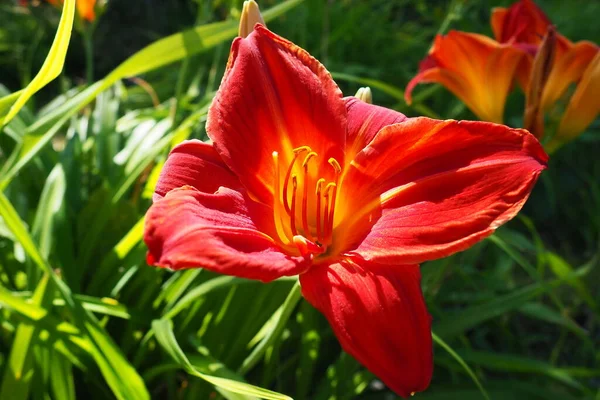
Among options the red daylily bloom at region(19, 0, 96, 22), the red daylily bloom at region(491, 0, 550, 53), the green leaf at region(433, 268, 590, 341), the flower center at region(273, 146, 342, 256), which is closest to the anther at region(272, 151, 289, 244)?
the flower center at region(273, 146, 342, 256)

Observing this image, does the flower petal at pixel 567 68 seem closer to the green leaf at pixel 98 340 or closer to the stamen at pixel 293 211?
the stamen at pixel 293 211

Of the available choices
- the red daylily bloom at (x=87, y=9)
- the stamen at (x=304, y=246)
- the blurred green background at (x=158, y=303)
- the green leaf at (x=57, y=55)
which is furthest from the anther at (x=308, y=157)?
the red daylily bloom at (x=87, y=9)

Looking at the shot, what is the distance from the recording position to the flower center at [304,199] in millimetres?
773

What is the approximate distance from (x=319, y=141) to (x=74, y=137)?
0.91 m

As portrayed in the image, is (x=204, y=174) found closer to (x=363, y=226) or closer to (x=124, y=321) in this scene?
(x=363, y=226)

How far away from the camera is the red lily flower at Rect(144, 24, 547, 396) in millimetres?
646

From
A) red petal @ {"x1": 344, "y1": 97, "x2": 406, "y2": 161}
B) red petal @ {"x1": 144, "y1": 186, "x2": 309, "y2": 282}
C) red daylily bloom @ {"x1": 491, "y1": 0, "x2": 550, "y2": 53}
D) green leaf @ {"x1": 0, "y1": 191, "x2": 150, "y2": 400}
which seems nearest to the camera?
red petal @ {"x1": 144, "y1": 186, "x2": 309, "y2": 282}

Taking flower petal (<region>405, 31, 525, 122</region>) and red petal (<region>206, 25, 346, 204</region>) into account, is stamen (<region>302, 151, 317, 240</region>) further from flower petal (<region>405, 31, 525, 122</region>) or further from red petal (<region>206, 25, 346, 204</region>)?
flower petal (<region>405, 31, 525, 122</region>)

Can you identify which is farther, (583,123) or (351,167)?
(583,123)

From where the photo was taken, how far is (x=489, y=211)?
69cm

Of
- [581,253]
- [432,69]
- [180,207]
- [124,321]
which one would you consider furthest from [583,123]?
[581,253]

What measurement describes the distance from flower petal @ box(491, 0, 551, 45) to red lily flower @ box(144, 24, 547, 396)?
0.57 meters

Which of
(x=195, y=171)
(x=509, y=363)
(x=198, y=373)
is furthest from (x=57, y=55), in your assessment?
(x=509, y=363)

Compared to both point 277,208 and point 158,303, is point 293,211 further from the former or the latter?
point 158,303
